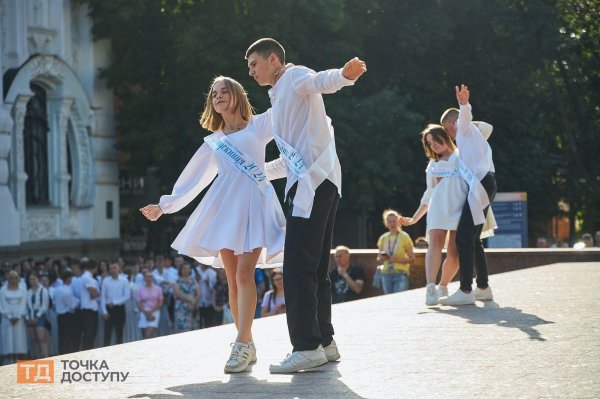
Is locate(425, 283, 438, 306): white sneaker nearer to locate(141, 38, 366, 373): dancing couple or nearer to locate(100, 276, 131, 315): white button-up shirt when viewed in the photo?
locate(141, 38, 366, 373): dancing couple

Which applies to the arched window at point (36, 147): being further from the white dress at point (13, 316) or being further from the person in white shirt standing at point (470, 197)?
the person in white shirt standing at point (470, 197)

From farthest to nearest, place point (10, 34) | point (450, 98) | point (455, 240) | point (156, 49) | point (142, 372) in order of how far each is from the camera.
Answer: point (450, 98) → point (156, 49) → point (10, 34) → point (455, 240) → point (142, 372)

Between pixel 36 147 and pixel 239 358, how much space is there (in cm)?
2903

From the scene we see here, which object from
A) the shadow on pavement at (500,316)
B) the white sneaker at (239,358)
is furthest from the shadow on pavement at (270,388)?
the shadow on pavement at (500,316)

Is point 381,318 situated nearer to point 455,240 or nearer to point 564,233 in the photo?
point 455,240

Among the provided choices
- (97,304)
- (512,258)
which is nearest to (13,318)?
(97,304)

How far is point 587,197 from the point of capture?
41250 millimetres

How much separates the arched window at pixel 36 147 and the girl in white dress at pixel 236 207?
90.9 feet

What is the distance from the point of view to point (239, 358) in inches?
314

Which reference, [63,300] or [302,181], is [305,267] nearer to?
[302,181]

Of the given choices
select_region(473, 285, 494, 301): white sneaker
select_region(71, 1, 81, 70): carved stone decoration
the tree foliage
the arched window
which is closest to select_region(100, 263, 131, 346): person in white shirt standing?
the tree foliage

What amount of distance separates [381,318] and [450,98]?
28.3 m

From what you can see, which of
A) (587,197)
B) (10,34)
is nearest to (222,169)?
(10,34)

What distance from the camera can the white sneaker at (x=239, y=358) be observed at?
7.91 m
